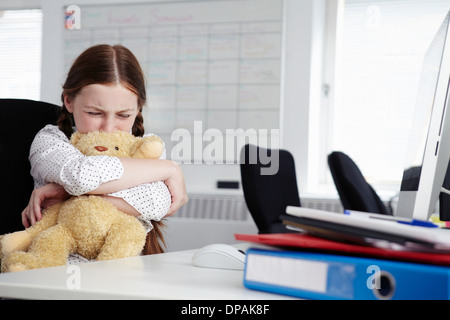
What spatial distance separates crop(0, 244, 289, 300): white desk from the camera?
21.6 inches

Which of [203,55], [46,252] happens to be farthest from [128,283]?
[203,55]

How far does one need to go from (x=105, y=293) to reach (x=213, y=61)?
2909 millimetres

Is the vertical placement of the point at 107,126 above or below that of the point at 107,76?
below

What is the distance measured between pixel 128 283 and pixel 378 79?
3.01m

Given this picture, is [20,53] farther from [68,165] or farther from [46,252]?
[46,252]

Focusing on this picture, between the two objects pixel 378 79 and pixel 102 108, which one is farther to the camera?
pixel 378 79

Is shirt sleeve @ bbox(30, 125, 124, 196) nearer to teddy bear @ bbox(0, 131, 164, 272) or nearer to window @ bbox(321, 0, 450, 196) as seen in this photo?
teddy bear @ bbox(0, 131, 164, 272)

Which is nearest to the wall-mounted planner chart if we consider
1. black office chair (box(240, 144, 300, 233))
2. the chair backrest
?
black office chair (box(240, 144, 300, 233))

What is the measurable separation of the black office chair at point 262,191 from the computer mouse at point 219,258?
1136mm

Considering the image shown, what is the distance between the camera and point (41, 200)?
1146mm

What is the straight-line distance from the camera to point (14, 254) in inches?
34.6
